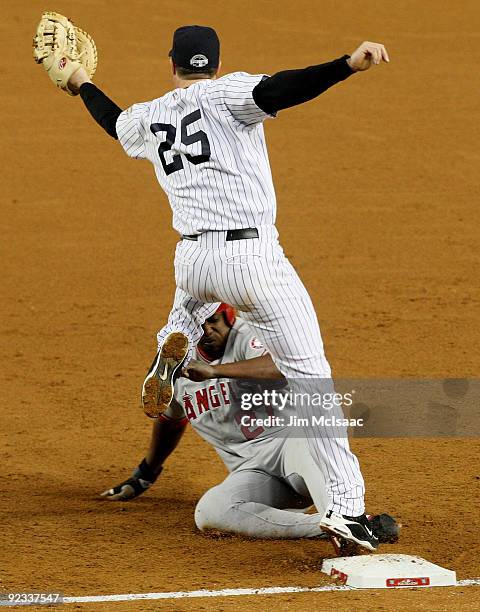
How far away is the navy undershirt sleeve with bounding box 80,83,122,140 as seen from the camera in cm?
531

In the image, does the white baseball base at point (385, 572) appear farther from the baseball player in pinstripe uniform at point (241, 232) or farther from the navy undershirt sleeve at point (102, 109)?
the navy undershirt sleeve at point (102, 109)

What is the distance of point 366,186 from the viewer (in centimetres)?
1191

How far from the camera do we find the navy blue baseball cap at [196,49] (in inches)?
189

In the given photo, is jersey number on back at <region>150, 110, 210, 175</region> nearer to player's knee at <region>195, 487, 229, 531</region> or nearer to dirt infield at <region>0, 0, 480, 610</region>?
player's knee at <region>195, 487, 229, 531</region>

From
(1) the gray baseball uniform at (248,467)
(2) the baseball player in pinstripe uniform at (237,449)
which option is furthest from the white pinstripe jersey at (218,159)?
(1) the gray baseball uniform at (248,467)

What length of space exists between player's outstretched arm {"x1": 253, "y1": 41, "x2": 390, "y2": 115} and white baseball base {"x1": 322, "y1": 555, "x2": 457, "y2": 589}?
1.76 m

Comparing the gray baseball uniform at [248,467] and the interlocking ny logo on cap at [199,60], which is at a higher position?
the interlocking ny logo on cap at [199,60]

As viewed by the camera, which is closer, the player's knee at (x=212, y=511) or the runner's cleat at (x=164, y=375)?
the runner's cleat at (x=164, y=375)

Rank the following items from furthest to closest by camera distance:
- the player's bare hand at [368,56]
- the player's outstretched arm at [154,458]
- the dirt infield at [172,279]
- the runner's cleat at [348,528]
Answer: the player's outstretched arm at [154,458]
the dirt infield at [172,279]
the runner's cleat at [348,528]
the player's bare hand at [368,56]

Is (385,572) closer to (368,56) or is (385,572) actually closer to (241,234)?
(241,234)

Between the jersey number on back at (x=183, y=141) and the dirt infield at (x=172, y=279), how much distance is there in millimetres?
1620

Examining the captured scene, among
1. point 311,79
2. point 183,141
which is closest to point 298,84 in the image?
point 311,79

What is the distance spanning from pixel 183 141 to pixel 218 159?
175 mm

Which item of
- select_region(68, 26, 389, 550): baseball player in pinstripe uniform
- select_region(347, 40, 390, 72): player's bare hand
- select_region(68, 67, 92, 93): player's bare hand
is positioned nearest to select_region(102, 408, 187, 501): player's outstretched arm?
select_region(68, 26, 389, 550): baseball player in pinstripe uniform
